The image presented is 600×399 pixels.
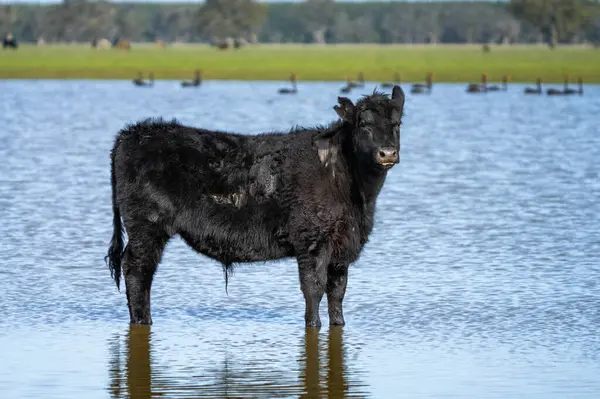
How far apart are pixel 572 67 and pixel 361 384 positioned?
81.6 m

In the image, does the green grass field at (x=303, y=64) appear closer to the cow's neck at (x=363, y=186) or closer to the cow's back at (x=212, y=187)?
the cow's back at (x=212, y=187)

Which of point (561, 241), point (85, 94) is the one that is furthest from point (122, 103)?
point (561, 241)

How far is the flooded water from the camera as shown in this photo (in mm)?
8523

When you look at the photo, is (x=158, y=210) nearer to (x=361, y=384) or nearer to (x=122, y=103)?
(x=361, y=384)

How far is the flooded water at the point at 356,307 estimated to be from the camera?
28.0 feet

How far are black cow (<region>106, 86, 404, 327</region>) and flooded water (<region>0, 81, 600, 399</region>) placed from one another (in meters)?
0.54

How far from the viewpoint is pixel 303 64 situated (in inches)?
3600

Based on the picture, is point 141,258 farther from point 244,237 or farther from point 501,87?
point 501,87

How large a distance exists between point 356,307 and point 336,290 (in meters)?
0.98

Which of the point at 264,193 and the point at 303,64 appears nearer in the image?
the point at 264,193

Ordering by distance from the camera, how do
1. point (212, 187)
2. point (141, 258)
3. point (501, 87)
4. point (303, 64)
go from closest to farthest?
point (212, 187), point (141, 258), point (501, 87), point (303, 64)

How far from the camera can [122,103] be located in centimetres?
5397

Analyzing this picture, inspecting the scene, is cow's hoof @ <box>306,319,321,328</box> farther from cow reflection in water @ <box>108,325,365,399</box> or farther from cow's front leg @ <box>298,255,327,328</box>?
cow reflection in water @ <box>108,325,365,399</box>

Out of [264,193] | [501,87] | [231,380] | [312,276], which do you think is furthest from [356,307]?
[501,87]
